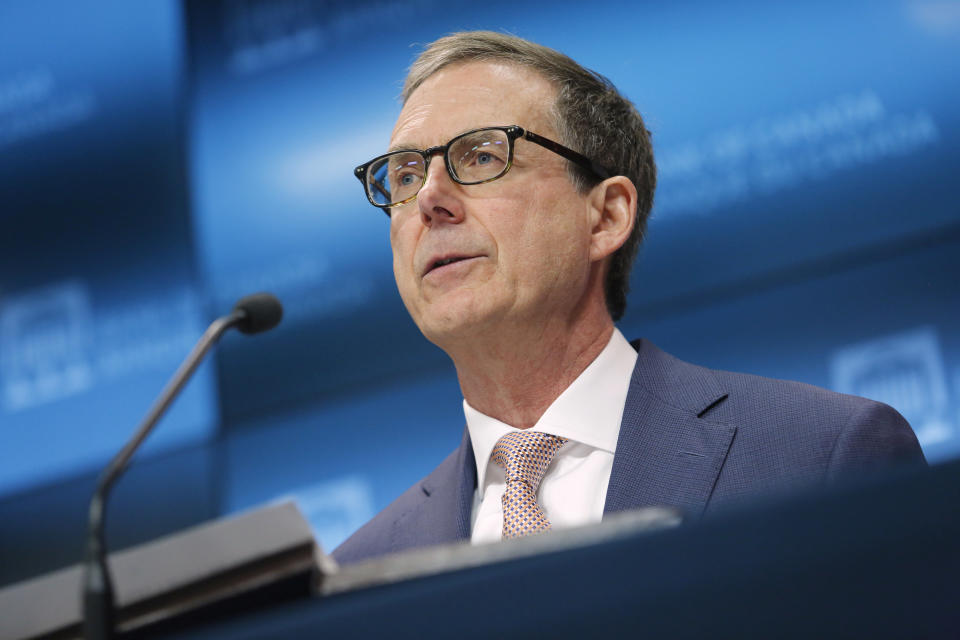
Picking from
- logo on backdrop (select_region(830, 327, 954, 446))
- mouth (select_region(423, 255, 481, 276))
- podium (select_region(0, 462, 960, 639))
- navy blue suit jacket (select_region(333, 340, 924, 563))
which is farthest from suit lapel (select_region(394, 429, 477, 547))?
podium (select_region(0, 462, 960, 639))

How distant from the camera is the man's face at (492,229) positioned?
5.52 feet

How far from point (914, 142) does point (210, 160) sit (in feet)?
6.54

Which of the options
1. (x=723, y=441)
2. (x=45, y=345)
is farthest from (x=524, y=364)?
A: (x=45, y=345)

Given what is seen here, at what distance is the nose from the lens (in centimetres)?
171

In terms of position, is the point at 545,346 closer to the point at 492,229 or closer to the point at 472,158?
the point at 492,229

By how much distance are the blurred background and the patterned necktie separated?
86cm

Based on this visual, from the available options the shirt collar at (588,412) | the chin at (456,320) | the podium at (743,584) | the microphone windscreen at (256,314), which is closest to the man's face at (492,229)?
the chin at (456,320)

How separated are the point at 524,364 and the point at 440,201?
0.34 meters

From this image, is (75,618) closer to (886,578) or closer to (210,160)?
(886,578)

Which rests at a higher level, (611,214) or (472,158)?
(472,158)

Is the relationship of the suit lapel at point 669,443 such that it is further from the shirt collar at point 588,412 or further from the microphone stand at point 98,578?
the microphone stand at point 98,578

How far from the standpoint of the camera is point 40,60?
3.24m

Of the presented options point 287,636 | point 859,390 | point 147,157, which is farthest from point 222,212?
point 287,636

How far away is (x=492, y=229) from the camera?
1.69 m
